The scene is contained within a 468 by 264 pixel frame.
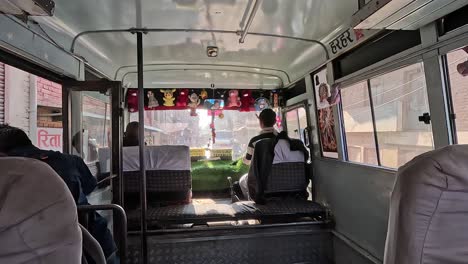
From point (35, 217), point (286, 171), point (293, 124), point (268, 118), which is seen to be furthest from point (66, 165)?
point (293, 124)

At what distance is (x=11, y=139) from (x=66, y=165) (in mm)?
330

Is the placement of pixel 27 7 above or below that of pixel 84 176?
above

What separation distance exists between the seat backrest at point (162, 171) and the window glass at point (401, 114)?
6.86 feet

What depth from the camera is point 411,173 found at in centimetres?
97

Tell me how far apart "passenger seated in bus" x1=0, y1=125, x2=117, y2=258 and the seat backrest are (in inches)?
54.1

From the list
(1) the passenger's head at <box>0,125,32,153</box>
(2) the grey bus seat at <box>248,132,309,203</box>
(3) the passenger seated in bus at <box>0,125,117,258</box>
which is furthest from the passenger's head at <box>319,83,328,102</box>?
(1) the passenger's head at <box>0,125,32,153</box>

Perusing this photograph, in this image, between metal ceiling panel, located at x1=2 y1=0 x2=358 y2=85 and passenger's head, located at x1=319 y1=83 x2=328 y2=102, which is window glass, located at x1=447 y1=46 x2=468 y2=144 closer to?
metal ceiling panel, located at x1=2 y1=0 x2=358 y2=85

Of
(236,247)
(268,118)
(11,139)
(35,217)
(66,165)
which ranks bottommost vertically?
(236,247)

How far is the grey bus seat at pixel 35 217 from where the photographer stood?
86cm

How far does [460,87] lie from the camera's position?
1.95 metres

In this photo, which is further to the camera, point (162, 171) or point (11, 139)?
point (162, 171)

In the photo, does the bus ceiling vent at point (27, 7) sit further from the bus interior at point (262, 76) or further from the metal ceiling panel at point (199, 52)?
the metal ceiling panel at point (199, 52)

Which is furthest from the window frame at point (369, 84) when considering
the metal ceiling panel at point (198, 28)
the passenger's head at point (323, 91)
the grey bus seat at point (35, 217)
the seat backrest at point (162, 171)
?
the grey bus seat at point (35, 217)

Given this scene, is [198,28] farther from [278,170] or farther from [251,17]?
[278,170]
